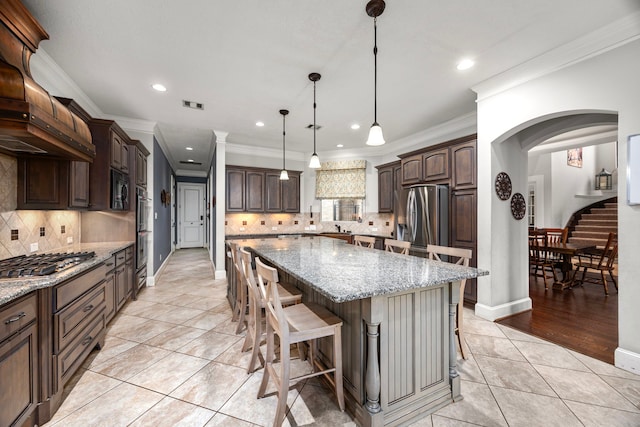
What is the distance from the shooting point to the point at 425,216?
3887 mm

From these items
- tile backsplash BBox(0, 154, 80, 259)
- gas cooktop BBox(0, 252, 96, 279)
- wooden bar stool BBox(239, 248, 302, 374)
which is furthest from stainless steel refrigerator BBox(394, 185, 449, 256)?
tile backsplash BBox(0, 154, 80, 259)

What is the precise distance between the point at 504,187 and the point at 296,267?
2815 millimetres

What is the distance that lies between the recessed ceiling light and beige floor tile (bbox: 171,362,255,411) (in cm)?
351

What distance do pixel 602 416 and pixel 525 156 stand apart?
2.88 m

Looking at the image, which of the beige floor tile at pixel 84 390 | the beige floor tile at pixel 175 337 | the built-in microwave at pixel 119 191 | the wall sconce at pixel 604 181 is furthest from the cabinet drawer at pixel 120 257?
the wall sconce at pixel 604 181

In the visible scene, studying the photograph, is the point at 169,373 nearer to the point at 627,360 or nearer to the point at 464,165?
the point at 627,360

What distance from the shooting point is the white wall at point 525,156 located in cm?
214

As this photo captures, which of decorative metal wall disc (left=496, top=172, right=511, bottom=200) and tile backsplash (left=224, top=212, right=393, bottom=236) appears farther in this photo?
tile backsplash (left=224, top=212, right=393, bottom=236)

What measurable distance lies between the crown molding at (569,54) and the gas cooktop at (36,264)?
4.37 m

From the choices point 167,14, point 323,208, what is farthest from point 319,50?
point 323,208

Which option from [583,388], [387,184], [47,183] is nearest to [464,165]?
[387,184]

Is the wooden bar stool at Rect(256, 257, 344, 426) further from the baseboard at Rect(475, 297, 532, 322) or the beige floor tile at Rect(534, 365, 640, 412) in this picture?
the baseboard at Rect(475, 297, 532, 322)

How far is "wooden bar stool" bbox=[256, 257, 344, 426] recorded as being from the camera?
4.91ft

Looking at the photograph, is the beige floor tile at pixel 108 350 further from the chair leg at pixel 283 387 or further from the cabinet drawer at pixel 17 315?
the chair leg at pixel 283 387
